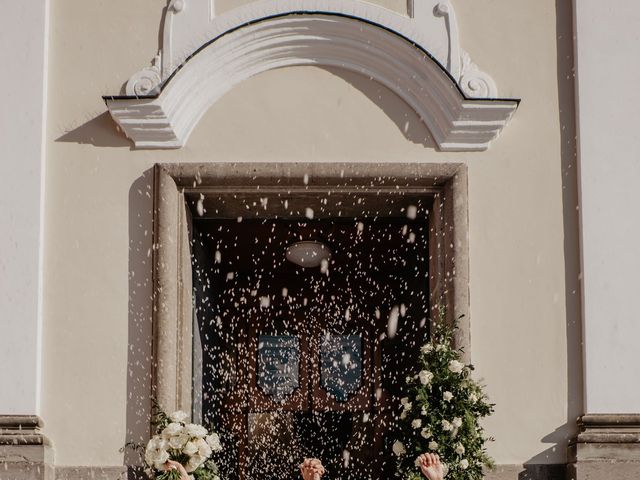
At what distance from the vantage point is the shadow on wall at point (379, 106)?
8.57 meters

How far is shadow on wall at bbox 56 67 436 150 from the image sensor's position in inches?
337

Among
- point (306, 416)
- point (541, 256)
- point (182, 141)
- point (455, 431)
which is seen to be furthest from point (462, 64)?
point (306, 416)

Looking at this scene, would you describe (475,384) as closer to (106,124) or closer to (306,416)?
(106,124)

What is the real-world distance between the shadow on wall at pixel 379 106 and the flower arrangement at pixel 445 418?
4.79 ft

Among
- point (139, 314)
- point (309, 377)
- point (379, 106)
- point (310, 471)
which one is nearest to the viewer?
point (310, 471)

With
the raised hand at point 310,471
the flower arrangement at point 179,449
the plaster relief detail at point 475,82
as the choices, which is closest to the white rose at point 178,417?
the flower arrangement at point 179,449

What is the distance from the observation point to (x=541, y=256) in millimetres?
8500

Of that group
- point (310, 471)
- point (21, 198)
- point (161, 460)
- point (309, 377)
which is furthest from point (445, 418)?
point (309, 377)

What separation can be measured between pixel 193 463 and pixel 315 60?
2762 mm

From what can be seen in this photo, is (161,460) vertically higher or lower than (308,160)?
lower

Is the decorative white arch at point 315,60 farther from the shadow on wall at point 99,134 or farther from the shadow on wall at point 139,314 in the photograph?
the shadow on wall at point 139,314

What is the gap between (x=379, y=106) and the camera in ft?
28.3

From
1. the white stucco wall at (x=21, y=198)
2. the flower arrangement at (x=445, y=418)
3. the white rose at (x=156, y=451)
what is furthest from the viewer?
the white stucco wall at (x=21, y=198)

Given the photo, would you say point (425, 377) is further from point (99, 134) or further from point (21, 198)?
point (21, 198)
